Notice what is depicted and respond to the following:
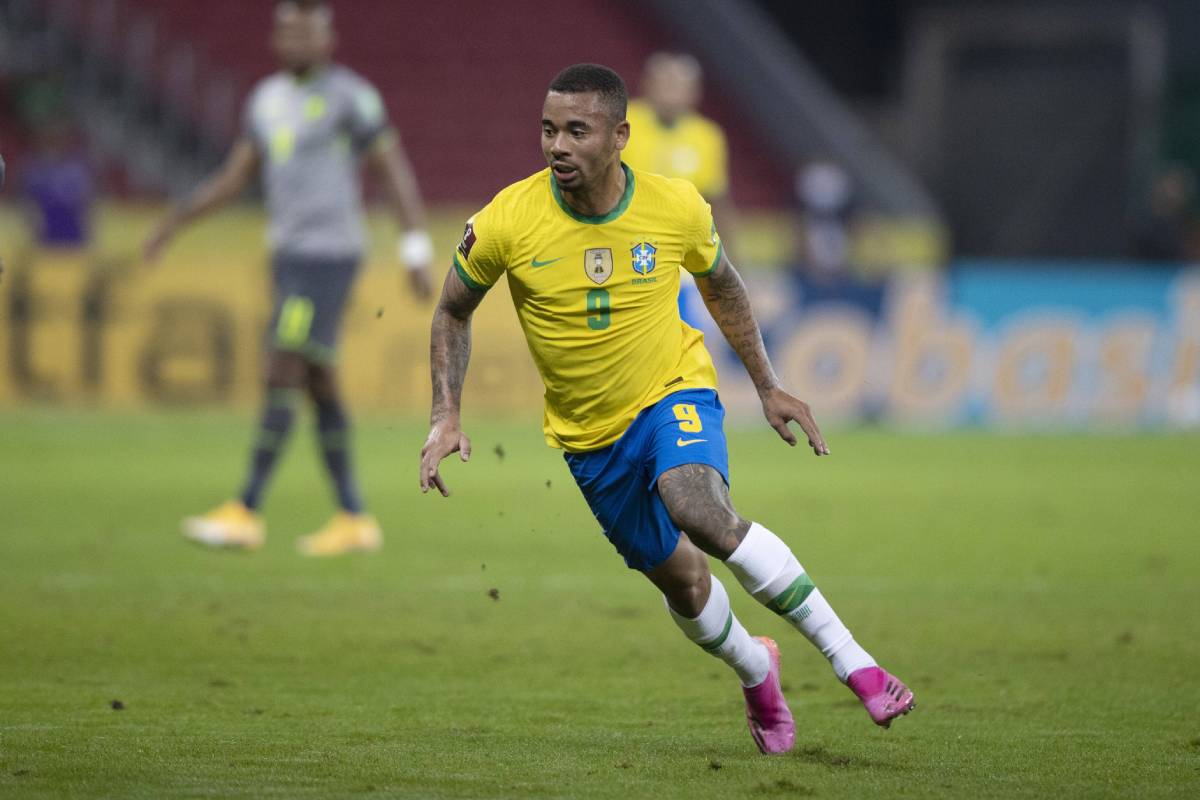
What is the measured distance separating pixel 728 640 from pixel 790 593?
34 centimetres

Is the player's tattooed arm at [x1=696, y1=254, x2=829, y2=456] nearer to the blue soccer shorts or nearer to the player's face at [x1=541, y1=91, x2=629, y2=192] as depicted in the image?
the blue soccer shorts

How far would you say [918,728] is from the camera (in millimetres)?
5816

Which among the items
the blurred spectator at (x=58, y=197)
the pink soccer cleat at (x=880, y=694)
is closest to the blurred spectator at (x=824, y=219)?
the blurred spectator at (x=58, y=197)

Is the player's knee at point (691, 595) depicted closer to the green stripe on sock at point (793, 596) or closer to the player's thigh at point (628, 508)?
the player's thigh at point (628, 508)

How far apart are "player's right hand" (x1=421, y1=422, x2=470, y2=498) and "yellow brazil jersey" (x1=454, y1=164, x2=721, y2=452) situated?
1.35ft

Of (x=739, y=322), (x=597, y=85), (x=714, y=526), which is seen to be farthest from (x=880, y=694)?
(x=597, y=85)

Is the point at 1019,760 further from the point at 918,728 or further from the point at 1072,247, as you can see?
the point at 1072,247

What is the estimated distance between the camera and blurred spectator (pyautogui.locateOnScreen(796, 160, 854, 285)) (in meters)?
23.6

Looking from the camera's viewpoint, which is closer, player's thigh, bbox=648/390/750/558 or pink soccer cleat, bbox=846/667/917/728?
pink soccer cleat, bbox=846/667/917/728

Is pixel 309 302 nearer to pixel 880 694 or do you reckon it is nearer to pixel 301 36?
pixel 301 36

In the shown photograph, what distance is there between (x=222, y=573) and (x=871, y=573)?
3.30 m

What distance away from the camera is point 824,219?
24.3 metres

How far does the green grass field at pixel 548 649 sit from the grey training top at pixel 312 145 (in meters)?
1.74

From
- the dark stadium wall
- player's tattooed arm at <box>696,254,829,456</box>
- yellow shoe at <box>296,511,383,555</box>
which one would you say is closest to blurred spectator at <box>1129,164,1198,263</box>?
the dark stadium wall
